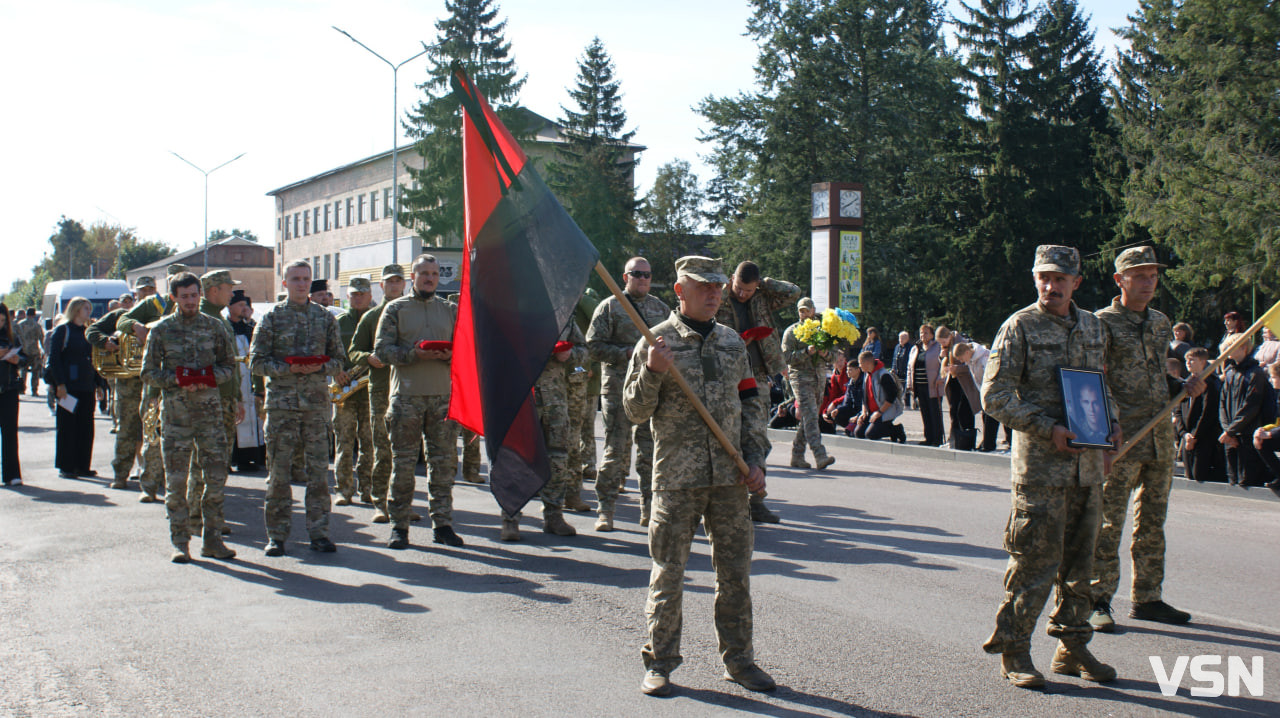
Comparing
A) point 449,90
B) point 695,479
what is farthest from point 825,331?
point 449,90

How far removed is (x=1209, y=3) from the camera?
3759 cm

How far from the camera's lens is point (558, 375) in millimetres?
9016

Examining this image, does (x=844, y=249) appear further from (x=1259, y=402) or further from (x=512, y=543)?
(x=512, y=543)

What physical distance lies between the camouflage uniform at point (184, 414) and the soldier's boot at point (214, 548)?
18 mm

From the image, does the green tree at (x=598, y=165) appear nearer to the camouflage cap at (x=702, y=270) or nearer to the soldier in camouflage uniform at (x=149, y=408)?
the soldier in camouflage uniform at (x=149, y=408)

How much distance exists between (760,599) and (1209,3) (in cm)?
3859

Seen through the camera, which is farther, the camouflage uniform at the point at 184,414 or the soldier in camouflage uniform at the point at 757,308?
the soldier in camouflage uniform at the point at 757,308

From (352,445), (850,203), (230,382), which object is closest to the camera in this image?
(230,382)

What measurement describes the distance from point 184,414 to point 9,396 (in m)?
5.00

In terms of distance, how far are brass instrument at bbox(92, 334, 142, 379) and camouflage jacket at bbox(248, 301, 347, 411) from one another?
3935 millimetres

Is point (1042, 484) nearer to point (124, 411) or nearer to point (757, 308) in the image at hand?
point (757, 308)

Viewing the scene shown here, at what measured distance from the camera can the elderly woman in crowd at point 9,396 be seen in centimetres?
1180

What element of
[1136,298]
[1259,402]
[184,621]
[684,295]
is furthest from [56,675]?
[1259,402]

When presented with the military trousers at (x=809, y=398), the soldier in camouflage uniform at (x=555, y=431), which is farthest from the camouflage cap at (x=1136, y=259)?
the military trousers at (x=809, y=398)
